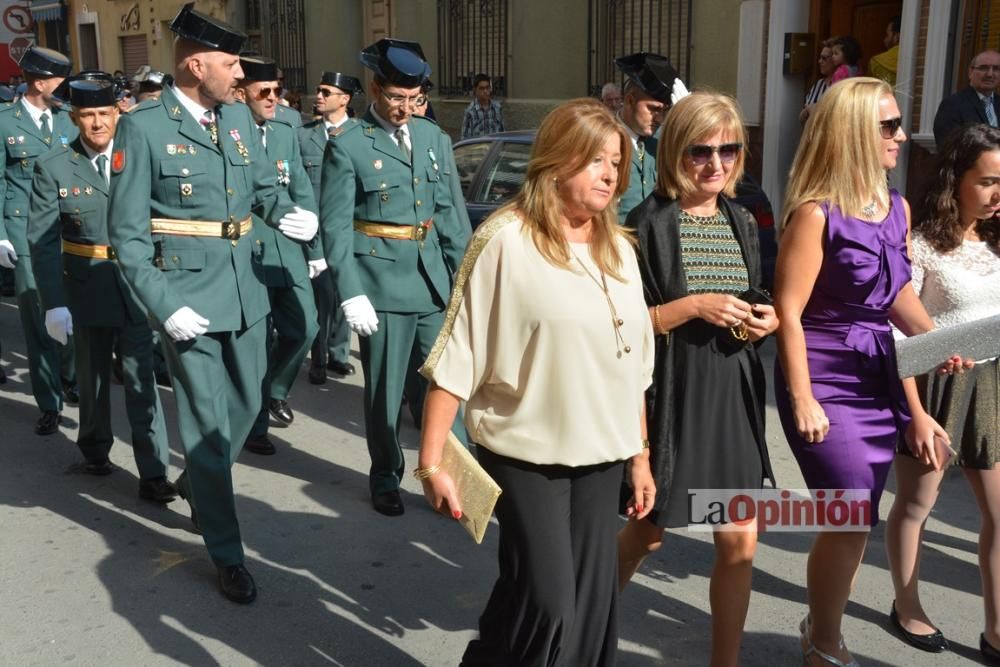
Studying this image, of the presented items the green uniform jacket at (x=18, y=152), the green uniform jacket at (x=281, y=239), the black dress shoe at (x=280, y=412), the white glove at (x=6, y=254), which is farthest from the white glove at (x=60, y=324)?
the green uniform jacket at (x=18, y=152)

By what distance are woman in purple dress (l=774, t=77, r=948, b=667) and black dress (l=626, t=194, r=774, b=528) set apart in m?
0.15

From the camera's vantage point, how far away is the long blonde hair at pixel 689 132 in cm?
325

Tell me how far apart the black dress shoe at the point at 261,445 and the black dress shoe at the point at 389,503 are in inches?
40.8

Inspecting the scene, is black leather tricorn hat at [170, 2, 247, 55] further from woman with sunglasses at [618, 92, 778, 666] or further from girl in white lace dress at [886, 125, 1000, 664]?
girl in white lace dress at [886, 125, 1000, 664]

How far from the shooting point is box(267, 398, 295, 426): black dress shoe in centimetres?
641

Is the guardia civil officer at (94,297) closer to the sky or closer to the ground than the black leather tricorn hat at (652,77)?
closer to the ground

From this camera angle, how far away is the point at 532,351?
2793 mm

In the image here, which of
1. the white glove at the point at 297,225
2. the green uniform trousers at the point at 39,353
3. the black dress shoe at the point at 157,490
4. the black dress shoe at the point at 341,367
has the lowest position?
the black dress shoe at the point at 341,367

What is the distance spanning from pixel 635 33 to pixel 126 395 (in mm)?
10642

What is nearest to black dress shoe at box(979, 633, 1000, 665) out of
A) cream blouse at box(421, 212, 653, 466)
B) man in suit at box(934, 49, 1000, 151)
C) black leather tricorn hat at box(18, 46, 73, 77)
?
cream blouse at box(421, 212, 653, 466)

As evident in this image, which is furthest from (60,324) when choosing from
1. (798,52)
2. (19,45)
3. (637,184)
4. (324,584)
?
(19,45)

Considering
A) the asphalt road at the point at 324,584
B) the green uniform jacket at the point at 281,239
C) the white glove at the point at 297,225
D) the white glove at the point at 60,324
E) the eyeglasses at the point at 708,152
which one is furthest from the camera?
the green uniform jacket at the point at 281,239

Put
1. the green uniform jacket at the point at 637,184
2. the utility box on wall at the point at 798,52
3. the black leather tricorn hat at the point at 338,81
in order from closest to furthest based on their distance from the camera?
the green uniform jacket at the point at 637,184, the black leather tricorn hat at the point at 338,81, the utility box on wall at the point at 798,52

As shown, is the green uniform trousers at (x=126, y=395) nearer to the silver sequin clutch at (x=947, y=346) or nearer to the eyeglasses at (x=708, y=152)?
the eyeglasses at (x=708, y=152)
